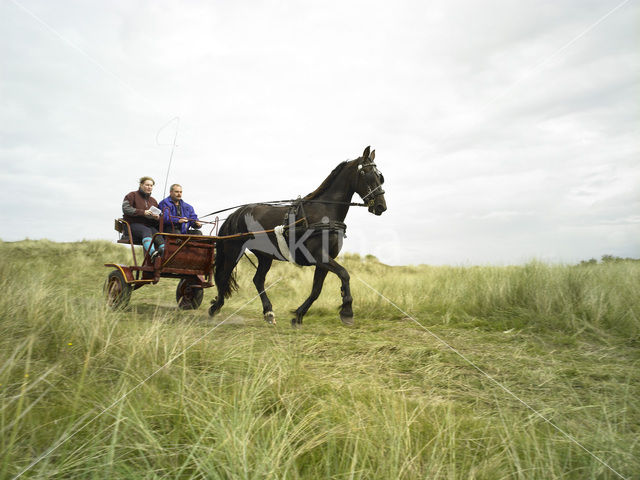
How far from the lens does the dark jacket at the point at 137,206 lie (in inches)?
243

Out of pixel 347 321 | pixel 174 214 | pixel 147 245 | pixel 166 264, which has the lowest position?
pixel 347 321

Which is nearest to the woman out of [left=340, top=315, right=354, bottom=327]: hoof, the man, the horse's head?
the man

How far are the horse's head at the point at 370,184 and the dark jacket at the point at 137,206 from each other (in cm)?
382

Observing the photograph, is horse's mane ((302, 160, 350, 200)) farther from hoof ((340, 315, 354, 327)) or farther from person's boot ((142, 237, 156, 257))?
person's boot ((142, 237, 156, 257))

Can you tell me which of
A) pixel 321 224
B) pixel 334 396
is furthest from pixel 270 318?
pixel 334 396

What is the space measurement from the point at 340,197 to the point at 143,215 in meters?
3.50

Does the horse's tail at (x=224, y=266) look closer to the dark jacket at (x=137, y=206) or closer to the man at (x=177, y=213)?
the man at (x=177, y=213)

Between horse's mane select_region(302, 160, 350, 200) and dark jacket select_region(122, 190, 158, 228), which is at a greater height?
horse's mane select_region(302, 160, 350, 200)

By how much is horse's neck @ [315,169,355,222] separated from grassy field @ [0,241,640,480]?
181 cm

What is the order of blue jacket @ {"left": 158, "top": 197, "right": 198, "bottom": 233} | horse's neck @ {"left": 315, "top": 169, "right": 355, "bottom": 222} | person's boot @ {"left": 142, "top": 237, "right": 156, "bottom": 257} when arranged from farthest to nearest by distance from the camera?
blue jacket @ {"left": 158, "top": 197, "right": 198, "bottom": 233} → person's boot @ {"left": 142, "top": 237, "right": 156, "bottom": 257} → horse's neck @ {"left": 315, "top": 169, "right": 355, "bottom": 222}

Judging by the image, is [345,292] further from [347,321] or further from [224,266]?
[224,266]

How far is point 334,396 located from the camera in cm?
225

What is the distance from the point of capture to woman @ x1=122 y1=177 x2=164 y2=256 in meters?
6.00

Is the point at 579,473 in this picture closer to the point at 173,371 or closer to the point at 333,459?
the point at 333,459
